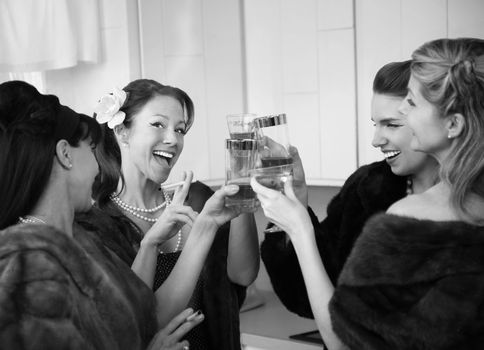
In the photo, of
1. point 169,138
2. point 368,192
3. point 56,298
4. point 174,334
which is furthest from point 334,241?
point 56,298

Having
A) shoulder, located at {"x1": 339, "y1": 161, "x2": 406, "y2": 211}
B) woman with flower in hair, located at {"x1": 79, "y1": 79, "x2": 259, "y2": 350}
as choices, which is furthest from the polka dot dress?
shoulder, located at {"x1": 339, "y1": 161, "x2": 406, "y2": 211}

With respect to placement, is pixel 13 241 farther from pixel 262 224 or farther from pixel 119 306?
pixel 262 224

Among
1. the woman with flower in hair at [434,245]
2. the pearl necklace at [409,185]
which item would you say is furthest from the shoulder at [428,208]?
the pearl necklace at [409,185]

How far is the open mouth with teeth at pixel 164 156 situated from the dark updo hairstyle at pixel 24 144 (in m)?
0.60

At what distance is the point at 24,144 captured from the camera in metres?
1.39

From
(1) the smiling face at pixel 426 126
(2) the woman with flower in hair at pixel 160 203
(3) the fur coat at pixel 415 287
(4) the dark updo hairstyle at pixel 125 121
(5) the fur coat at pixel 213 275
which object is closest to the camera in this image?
(3) the fur coat at pixel 415 287

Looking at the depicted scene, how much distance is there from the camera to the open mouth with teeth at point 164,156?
207 cm

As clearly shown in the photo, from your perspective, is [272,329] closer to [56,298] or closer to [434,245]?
[434,245]

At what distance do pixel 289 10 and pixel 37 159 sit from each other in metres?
1.98

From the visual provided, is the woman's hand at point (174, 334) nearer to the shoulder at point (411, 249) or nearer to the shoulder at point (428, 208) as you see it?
the shoulder at point (411, 249)

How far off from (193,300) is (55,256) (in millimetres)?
732

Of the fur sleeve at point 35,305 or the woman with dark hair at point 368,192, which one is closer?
the fur sleeve at point 35,305

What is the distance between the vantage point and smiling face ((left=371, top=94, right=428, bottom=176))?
6.26 ft

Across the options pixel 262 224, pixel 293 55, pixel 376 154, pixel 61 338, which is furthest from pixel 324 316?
pixel 262 224
